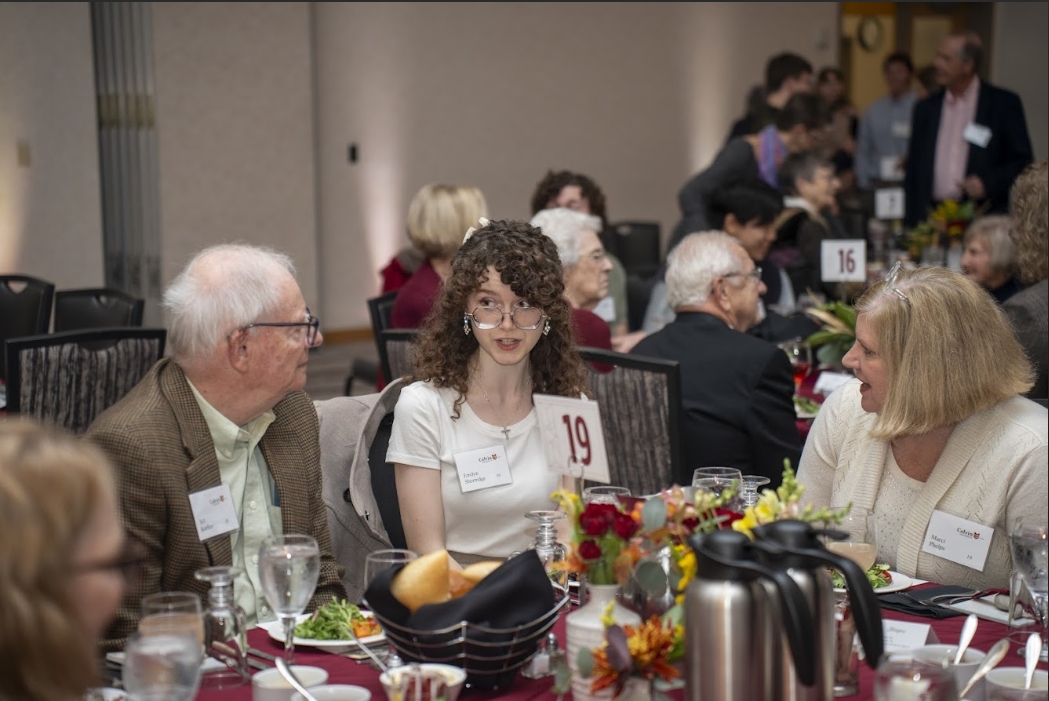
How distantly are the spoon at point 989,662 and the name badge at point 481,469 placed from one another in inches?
48.6

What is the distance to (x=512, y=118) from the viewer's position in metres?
11.3

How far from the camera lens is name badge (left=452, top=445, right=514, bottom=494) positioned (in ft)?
9.44

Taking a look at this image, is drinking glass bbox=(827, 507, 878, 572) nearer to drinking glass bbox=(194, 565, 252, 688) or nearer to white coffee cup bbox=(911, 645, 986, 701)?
white coffee cup bbox=(911, 645, 986, 701)

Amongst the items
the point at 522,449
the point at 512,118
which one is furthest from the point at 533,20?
the point at 522,449

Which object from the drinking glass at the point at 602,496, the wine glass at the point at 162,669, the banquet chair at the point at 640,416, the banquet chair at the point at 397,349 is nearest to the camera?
the wine glass at the point at 162,669

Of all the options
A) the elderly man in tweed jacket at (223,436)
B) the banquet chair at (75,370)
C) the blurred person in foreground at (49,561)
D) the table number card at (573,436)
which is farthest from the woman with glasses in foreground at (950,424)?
the banquet chair at (75,370)

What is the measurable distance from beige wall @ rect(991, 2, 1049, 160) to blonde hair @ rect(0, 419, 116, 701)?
8.55m

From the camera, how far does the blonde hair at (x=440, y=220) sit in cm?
530

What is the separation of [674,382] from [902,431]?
3.22ft

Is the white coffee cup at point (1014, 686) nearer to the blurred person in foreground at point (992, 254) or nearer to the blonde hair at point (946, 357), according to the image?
the blonde hair at point (946, 357)

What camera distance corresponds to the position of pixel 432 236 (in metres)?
5.32

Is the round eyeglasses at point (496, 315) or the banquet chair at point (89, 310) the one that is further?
the banquet chair at point (89, 310)

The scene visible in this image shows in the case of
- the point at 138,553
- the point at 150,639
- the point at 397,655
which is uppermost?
the point at 138,553

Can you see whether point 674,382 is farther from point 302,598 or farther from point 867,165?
point 867,165
